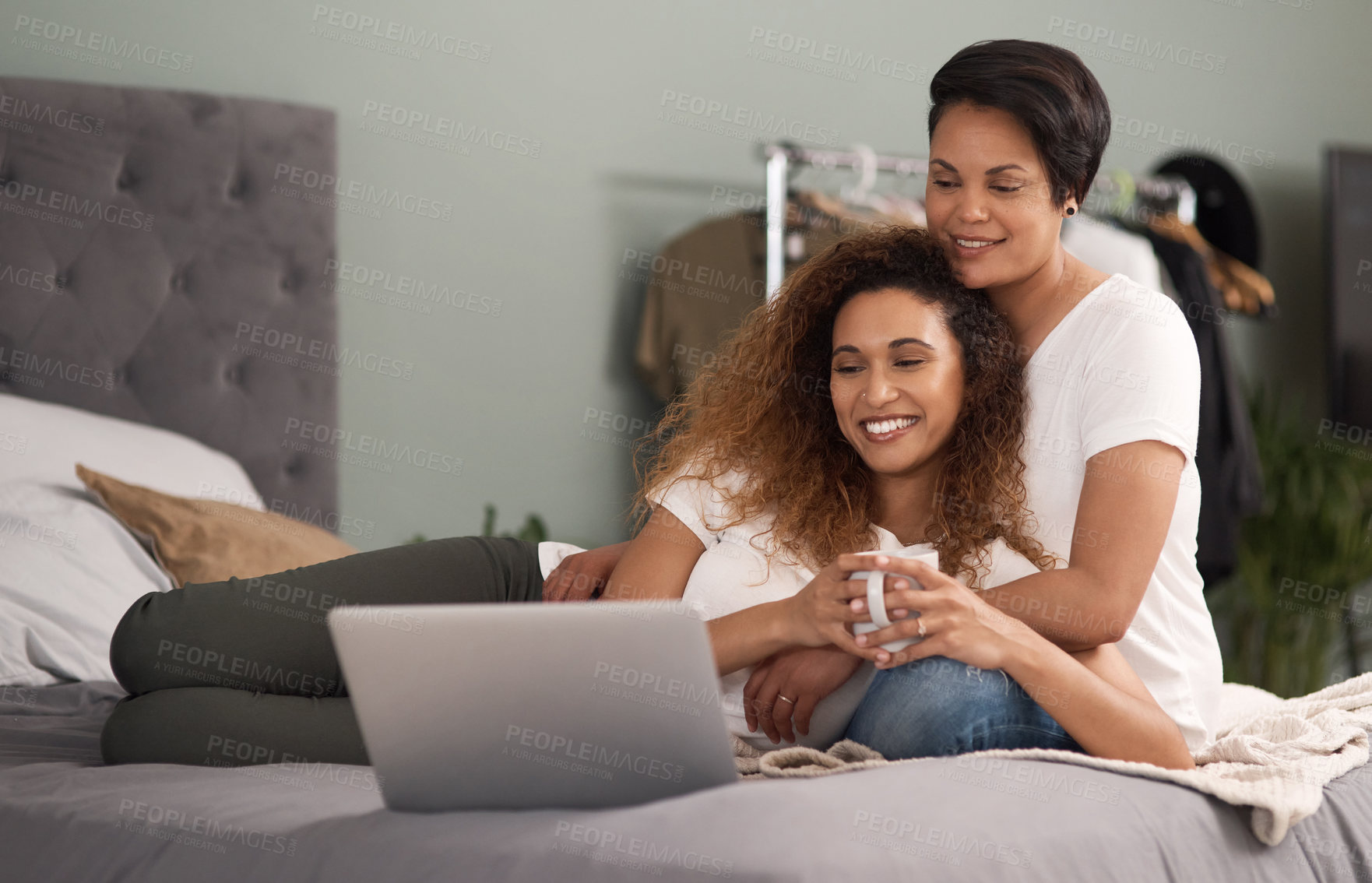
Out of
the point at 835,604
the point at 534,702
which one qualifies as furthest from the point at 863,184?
the point at 534,702

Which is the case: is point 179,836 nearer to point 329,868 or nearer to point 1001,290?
point 329,868

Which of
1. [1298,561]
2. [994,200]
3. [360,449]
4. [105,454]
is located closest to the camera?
[994,200]

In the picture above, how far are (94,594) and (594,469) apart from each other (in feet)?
4.58

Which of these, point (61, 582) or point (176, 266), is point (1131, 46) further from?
point (61, 582)

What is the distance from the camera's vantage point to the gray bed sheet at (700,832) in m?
0.85

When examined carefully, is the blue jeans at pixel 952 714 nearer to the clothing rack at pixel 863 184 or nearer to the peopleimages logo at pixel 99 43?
the clothing rack at pixel 863 184

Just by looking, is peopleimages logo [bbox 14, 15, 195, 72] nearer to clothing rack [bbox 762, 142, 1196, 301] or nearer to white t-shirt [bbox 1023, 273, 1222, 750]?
clothing rack [bbox 762, 142, 1196, 301]

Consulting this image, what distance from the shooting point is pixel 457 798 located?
3.17 feet

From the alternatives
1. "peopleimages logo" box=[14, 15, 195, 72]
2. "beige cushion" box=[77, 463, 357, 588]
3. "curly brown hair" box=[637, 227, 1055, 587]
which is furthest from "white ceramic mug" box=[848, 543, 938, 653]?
"peopleimages logo" box=[14, 15, 195, 72]

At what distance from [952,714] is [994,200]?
67cm

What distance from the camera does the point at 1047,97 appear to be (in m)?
1.44

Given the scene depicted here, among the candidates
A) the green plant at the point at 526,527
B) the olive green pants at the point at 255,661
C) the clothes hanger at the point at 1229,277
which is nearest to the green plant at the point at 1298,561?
the clothes hanger at the point at 1229,277

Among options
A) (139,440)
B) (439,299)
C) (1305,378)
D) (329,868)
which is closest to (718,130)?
(439,299)

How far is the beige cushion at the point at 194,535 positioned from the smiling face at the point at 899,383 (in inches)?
34.8
